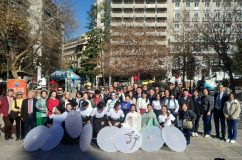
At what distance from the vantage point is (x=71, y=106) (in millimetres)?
12234

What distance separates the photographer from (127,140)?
10906 mm

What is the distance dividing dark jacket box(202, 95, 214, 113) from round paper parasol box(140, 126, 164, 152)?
298 cm

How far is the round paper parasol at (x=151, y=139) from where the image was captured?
36.2 ft

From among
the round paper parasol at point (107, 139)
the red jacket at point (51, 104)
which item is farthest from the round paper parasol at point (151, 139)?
the red jacket at point (51, 104)

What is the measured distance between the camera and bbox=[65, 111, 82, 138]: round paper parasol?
37.9ft

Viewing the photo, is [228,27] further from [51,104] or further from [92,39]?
[92,39]

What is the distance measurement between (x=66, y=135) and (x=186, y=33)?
30.6 m

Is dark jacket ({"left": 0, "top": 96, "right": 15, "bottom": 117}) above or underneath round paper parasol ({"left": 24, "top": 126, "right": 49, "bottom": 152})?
above

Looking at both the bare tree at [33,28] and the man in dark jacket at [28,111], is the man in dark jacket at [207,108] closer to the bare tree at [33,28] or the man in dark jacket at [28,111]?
the man in dark jacket at [28,111]

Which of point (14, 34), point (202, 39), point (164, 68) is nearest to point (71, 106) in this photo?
point (14, 34)

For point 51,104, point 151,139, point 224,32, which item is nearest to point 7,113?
point 51,104

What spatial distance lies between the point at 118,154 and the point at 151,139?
46.0 inches

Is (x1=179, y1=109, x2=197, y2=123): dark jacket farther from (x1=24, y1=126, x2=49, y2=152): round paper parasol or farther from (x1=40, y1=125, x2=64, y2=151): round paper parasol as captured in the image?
(x1=24, y1=126, x2=49, y2=152): round paper parasol

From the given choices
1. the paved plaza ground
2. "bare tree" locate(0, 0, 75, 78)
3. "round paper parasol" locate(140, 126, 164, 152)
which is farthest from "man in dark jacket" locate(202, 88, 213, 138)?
"bare tree" locate(0, 0, 75, 78)
